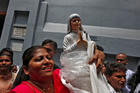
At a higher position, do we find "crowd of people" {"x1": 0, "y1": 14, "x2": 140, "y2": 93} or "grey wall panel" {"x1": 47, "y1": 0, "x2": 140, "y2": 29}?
"grey wall panel" {"x1": 47, "y1": 0, "x2": 140, "y2": 29}

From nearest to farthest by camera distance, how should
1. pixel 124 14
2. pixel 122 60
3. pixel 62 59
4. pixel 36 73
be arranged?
pixel 36 73
pixel 62 59
pixel 122 60
pixel 124 14

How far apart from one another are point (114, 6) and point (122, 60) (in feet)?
8.13

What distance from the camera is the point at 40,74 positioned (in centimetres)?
138

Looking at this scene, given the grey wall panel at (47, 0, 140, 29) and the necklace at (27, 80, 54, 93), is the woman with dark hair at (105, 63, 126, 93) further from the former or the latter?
the grey wall panel at (47, 0, 140, 29)

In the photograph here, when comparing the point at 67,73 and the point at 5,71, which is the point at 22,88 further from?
the point at 5,71

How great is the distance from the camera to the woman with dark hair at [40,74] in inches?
54.4

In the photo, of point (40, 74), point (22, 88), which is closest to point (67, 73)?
point (40, 74)

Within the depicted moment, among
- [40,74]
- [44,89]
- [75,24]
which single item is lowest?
[44,89]

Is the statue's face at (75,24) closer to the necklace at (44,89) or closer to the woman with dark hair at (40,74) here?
the woman with dark hair at (40,74)

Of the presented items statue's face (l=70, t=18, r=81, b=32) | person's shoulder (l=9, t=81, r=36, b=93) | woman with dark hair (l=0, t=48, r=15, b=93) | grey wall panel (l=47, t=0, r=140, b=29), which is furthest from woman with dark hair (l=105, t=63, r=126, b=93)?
grey wall panel (l=47, t=0, r=140, b=29)

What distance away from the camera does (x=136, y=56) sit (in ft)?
15.1

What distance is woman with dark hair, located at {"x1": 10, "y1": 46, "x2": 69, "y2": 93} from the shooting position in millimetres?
1382

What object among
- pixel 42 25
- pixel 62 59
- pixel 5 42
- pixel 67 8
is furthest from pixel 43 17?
pixel 62 59

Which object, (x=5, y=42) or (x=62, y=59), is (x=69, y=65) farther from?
(x=5, y=42)
